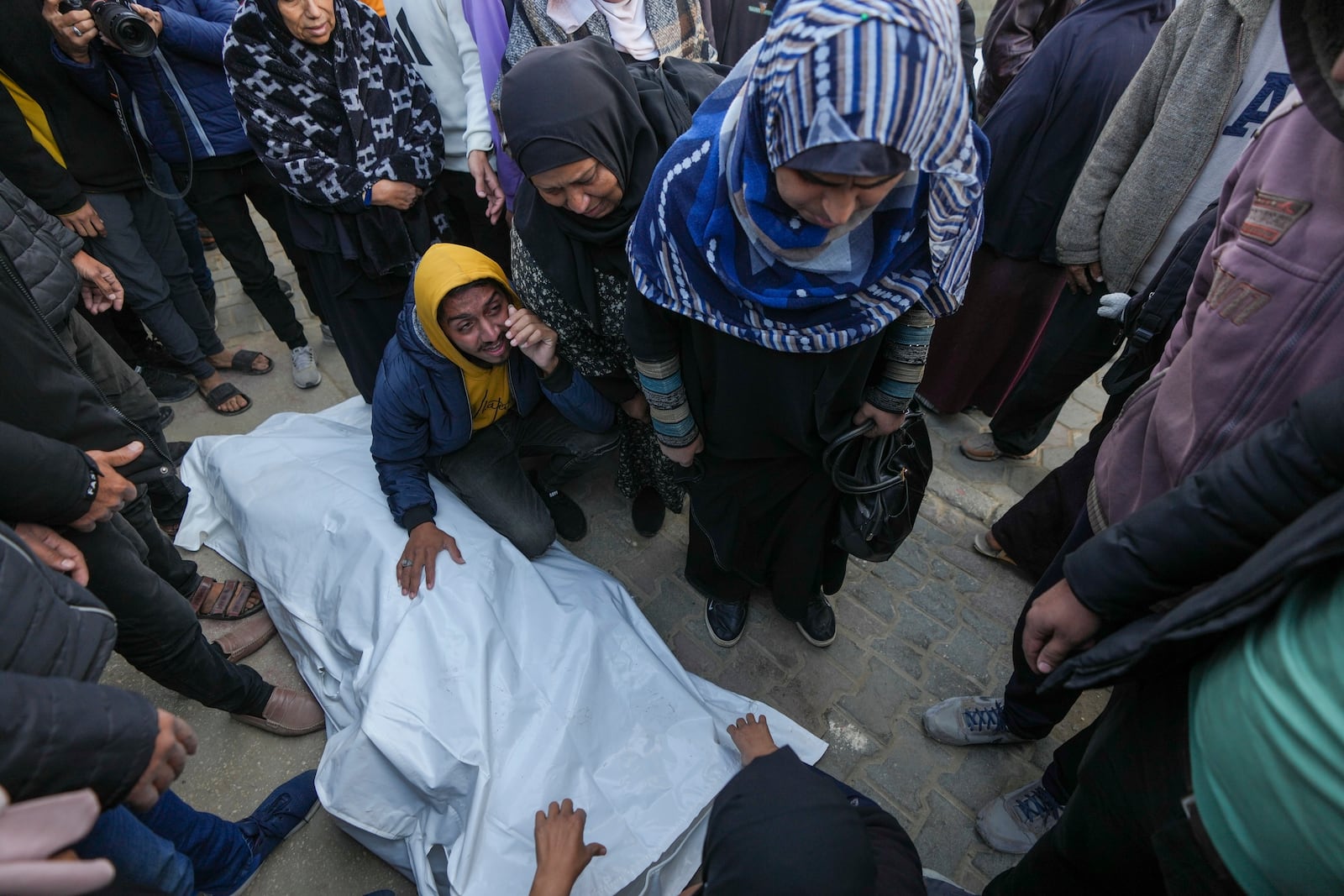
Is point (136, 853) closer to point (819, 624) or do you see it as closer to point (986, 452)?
point (819, 624)

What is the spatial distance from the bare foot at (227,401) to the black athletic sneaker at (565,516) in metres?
1.89

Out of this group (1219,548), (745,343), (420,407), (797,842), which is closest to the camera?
(1219,548)

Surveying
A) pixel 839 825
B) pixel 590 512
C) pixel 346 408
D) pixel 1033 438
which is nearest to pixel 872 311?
pixel 839 825

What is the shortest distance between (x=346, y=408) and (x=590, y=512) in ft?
4.27

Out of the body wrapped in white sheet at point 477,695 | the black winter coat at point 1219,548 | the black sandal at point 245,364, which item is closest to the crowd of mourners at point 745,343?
the black winter coat at point 1219,548

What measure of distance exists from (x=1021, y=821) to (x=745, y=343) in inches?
64.1

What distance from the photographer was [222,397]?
11.1 feet

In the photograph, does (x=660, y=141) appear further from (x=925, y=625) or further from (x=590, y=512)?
A: (x=925, y=625)

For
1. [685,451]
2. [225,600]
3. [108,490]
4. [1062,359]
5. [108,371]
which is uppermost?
[108,490]

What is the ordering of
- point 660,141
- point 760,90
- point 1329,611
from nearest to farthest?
point 1329,611 < point 760,90 < point 660,141

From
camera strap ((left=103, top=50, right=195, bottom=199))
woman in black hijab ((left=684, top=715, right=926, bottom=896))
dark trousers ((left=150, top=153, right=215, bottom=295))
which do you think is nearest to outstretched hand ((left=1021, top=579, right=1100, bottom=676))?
woman in black hijab ((left=684, top=715, right=926, bottom=896))

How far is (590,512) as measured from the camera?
2959 mm

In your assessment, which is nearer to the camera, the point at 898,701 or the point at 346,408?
the point at 898,701

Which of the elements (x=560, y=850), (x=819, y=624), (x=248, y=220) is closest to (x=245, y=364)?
(x=248, y=220)
